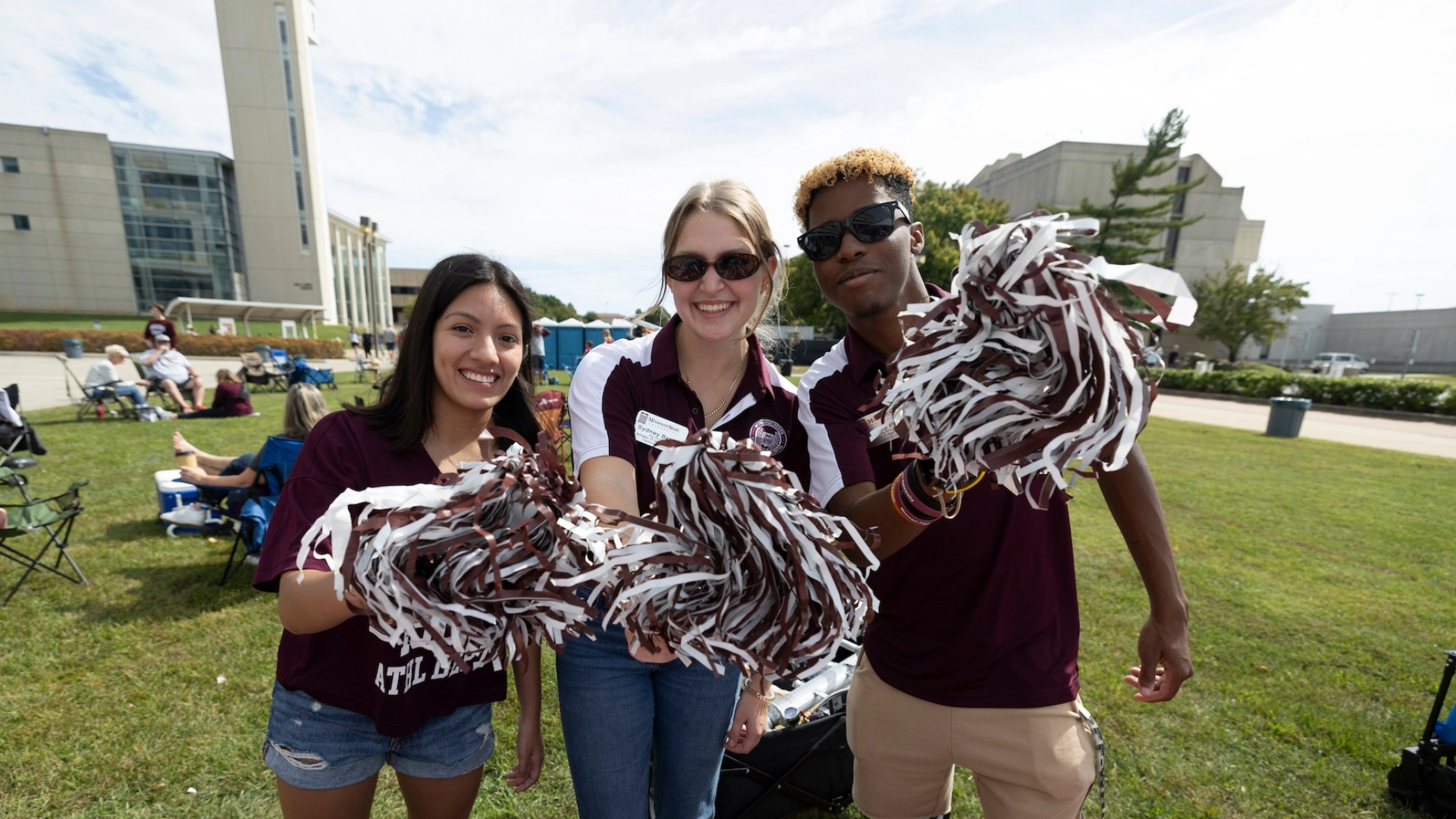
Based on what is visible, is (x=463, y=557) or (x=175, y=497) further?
(x=175, y=497)

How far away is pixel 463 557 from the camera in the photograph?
1.10 m

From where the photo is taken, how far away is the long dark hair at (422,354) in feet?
5.47

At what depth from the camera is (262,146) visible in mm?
46469

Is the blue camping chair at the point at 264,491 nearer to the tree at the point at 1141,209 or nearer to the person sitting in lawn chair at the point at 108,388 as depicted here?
the person sitting in lawn chair at the point at 108,388

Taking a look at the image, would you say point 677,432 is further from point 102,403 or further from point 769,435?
point 102,403

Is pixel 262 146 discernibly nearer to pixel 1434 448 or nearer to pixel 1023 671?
pixel 1023 671

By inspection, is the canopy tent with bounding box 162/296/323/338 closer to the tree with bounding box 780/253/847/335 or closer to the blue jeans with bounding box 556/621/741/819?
the tree with bounding box 780/253/847/335

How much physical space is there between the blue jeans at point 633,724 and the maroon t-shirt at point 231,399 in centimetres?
1416

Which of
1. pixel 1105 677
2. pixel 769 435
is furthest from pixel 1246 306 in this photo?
pixel 769 435

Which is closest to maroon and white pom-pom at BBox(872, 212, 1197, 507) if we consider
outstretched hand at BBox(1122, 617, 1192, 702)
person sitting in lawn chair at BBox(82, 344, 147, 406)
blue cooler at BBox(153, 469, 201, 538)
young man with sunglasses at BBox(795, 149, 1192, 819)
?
young man with sunglasses at BBox(795, 149, 1192, 819)

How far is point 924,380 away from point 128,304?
66.8 meters

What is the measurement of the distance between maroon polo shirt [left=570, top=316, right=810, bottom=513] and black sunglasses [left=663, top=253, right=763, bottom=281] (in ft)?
0.64

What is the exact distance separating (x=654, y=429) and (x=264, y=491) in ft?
15.9

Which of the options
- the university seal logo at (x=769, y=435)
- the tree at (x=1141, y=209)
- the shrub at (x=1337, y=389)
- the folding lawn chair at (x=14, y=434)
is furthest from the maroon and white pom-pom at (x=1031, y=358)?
the tree at (x=1141, y=209)
